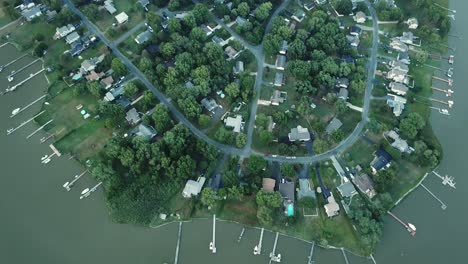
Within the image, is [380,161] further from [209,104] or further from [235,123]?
[209,104]

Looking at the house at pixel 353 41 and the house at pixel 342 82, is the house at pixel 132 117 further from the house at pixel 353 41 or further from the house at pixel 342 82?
the house at pixel 353 41

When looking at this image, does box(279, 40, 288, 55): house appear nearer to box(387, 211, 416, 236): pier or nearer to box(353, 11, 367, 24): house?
box(353, 11, 367, 24): house

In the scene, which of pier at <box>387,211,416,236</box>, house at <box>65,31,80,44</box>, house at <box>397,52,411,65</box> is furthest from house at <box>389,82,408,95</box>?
house at <box>65,31,80,44</box>

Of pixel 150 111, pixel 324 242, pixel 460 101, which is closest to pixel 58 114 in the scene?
pixel 150 111

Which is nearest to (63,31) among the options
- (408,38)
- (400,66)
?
(400,66)

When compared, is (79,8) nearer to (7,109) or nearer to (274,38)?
(7,109)
